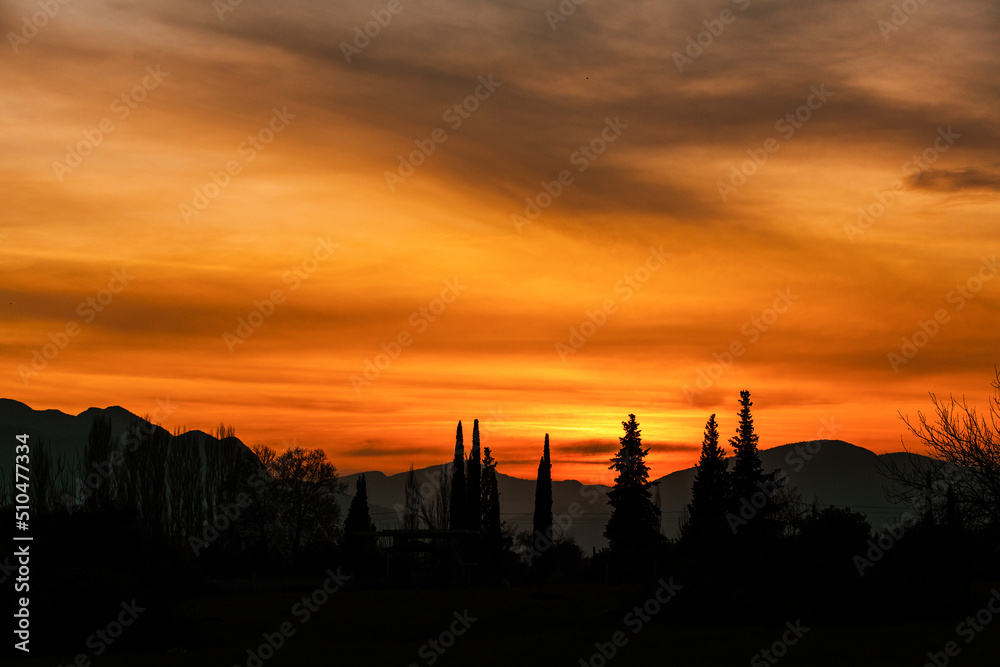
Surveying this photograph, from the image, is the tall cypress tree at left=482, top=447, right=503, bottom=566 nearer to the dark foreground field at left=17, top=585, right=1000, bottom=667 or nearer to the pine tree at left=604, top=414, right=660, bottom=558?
the pine tree at left=604, top=414, right=660, bottom=558

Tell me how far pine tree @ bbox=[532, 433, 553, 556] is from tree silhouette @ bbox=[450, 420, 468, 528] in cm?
581

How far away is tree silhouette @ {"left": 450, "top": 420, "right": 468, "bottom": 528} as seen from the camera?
72875 mm

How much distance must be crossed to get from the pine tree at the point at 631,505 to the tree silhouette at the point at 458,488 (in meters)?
11.2

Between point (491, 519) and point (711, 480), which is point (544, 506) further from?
point (711, 480)

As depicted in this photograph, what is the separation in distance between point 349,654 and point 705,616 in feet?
43.8

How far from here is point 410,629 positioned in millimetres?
31609

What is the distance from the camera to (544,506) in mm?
76250

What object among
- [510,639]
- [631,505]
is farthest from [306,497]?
[510,639]

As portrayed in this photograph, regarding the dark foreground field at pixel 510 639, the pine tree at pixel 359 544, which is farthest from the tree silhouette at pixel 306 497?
the dark foreground field at pixel 510 639

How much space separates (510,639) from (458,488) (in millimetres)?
46201

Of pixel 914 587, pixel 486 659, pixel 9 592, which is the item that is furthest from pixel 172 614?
pixel 914 587

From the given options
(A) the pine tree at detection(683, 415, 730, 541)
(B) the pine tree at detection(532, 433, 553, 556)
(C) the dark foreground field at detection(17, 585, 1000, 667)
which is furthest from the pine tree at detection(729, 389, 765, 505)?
(C) the dark foreground field at detection(17, 585, 1000, 667)

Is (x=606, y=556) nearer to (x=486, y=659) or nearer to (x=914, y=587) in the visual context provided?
(x=914, y=587)

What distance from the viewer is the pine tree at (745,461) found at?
68375 mm
